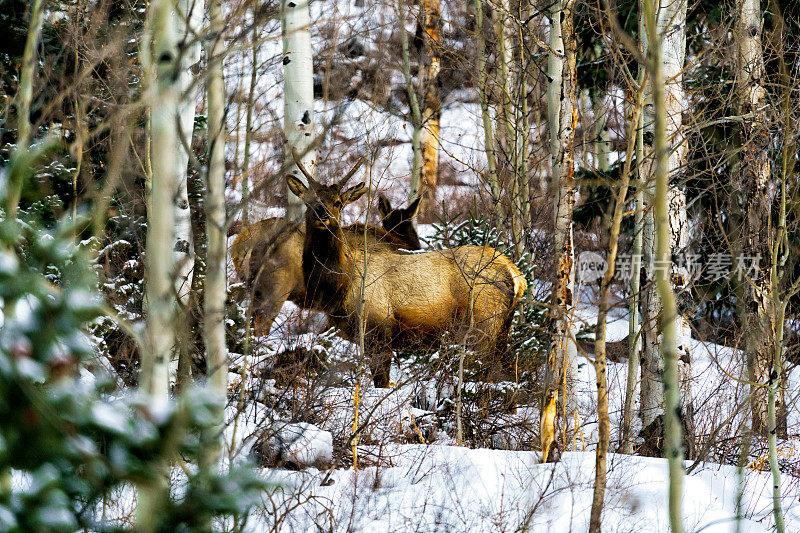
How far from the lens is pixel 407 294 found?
6.14 meters

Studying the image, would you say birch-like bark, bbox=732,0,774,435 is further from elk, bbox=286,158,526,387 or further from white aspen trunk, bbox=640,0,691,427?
elk, bbox=286,158,526,387

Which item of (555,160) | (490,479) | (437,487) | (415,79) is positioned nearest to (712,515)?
(490,479)

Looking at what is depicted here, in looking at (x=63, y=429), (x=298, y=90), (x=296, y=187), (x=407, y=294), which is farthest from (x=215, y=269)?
(x=298, y=90)

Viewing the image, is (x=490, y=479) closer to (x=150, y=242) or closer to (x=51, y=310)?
(x=150, y=242)

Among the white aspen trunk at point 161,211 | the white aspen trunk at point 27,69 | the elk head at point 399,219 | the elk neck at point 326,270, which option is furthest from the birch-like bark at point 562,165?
the white aspen trunk at point 27,69

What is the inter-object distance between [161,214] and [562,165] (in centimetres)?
321

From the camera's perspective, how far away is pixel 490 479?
4207mm

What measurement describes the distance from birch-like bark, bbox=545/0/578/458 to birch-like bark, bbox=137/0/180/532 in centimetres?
266

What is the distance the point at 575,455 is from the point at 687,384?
1.68 metres

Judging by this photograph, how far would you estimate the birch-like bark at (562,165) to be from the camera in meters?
4.51

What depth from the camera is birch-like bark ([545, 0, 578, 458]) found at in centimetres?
451

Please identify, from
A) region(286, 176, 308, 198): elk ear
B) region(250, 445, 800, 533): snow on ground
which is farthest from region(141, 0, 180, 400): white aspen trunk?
region(286, 176, 308, 198): elk ear

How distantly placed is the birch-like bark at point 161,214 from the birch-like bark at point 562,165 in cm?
266

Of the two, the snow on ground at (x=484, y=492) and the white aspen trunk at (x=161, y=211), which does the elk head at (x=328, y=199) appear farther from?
the white aspen trunk at (x=161, y=211)
